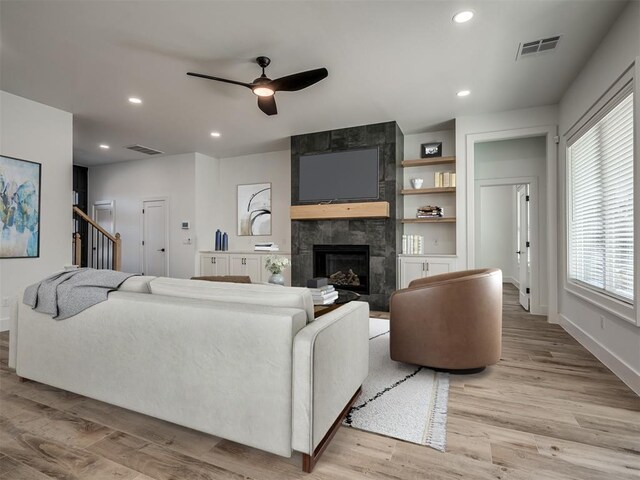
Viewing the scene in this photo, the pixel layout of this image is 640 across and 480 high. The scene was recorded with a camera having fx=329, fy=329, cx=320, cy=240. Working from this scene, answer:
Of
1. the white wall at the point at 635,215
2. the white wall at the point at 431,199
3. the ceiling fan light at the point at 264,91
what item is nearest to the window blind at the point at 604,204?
the white wall at the point at 635,215

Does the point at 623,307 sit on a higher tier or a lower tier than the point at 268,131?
lower

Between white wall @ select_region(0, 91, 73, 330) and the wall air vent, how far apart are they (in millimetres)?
5549

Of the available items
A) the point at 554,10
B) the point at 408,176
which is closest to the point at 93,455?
the point at 554,10

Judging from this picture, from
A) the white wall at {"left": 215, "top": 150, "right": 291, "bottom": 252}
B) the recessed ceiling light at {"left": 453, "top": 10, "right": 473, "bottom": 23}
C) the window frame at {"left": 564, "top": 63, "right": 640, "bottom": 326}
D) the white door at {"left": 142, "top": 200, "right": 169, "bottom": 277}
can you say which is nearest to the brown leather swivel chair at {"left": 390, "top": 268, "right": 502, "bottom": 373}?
the window frame at {"left": 564, "top": 63, "right": 640, "bottom": 326}

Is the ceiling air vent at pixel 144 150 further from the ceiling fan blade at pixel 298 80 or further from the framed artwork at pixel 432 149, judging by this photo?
the framed artwork at pixel 432 149

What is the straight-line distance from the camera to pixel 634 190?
7.73ft

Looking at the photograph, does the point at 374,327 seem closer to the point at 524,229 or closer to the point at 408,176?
the point at 408,176

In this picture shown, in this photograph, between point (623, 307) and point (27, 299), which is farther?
point (623, 307)

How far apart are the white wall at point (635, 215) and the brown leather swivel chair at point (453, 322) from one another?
0.92m

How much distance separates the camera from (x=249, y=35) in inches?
111

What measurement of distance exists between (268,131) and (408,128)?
2.22 metres

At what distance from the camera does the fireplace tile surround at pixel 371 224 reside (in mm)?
4852

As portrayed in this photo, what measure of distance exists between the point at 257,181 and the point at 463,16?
187 inches

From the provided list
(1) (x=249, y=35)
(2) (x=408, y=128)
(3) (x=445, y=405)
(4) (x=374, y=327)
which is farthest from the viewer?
(2) (x=408, y=128)
